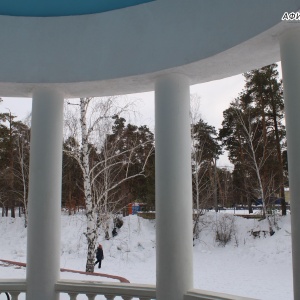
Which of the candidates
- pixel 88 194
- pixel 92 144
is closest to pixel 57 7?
pixel 88 194

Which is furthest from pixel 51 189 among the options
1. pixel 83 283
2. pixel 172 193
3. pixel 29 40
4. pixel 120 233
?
pixel 120 233

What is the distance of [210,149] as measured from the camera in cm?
2192

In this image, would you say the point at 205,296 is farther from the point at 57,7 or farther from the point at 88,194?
the point at 88,194

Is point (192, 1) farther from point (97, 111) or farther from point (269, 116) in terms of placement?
point (269, 116)

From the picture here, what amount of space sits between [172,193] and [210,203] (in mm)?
17414

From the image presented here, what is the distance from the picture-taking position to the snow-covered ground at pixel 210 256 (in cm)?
1175

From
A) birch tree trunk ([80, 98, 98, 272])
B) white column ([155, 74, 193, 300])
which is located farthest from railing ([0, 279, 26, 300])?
birch tree trunk ([80, 98, 98, 272])

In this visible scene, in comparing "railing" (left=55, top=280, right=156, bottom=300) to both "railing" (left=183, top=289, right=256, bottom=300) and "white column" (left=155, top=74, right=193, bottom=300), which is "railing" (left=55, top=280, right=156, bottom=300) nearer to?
"white column" (left=155, top=74, right=193, bottom=300)

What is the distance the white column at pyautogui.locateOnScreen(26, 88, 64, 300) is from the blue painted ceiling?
2.87ft

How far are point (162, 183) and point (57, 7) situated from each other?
227cm

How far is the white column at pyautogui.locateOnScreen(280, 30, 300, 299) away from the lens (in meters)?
2.57

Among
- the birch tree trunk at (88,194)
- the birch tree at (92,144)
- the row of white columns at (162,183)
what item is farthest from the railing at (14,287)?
the birch tree trunk at (88,194)

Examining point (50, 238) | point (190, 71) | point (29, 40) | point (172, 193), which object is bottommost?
point (50, 238)

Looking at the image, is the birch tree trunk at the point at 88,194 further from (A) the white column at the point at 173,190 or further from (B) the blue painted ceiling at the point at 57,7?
(A) the white column at the point at 173,190
